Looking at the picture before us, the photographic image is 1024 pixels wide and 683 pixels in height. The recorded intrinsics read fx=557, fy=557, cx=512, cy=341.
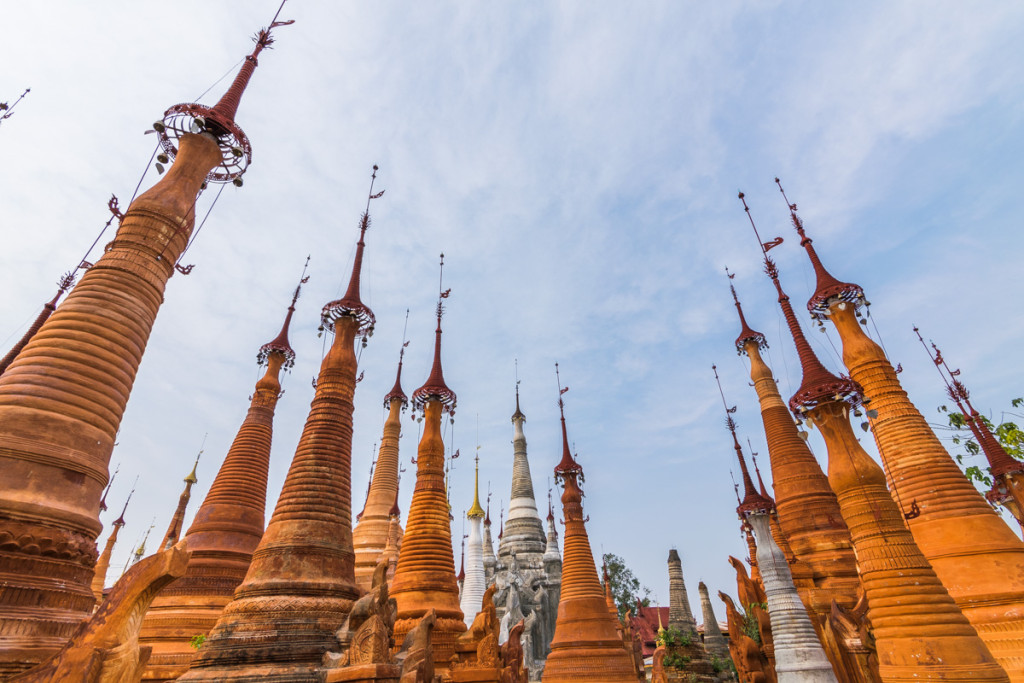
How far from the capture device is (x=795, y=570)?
17547 mm

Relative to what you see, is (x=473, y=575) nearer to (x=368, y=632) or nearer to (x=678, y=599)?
(x=678, y=599)

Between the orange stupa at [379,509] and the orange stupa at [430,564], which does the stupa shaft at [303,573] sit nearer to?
the orange stupa at [430,564]

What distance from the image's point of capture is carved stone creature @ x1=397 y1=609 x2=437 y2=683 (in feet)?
29.9

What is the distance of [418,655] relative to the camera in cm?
956

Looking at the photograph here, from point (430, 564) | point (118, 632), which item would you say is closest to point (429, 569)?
point (430, 564)

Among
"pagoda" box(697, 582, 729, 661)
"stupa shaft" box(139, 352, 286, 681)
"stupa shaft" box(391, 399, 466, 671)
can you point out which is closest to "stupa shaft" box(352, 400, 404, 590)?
"stupa shaft" box(391, 399, 466, 671)

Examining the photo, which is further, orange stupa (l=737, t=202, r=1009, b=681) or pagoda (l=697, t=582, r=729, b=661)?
pagoda (l=697, t=582, r=729, b=661)

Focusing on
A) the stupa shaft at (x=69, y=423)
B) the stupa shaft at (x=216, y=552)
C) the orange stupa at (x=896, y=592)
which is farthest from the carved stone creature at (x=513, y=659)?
the stupa shaft at (x=69, y=423)

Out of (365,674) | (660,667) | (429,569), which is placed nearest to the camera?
(365,674)

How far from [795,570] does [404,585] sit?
12109 millimetres

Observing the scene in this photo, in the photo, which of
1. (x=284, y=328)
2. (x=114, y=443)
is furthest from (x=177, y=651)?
(x=284, y=328)

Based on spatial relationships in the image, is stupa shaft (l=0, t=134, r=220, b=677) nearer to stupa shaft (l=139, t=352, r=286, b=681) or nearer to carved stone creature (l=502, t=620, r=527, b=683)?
stupa shaft (l=139, t=352, r=286, b=681)

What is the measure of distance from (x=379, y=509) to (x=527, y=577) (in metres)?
17.2

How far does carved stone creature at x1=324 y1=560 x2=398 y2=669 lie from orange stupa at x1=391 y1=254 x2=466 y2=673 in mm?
5344
